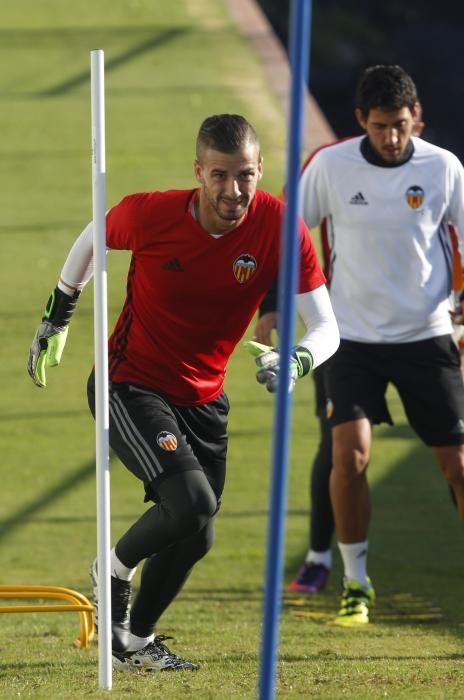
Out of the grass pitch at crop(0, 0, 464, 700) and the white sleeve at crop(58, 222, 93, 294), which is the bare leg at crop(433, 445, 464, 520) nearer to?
the grass pitch at crop(0, 0, 464, 700)

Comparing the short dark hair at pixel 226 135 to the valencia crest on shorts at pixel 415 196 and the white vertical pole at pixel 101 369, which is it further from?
the valencia crest on shorts at pixel 415 196

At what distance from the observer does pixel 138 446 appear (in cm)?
505

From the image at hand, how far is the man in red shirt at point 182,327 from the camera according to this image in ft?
16.3

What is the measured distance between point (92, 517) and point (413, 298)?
359cm

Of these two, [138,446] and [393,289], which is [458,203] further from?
[138,446]

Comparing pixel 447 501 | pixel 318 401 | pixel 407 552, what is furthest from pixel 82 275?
pixel 447 501

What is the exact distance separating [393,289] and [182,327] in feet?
5.42

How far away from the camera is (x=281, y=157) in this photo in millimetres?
15766

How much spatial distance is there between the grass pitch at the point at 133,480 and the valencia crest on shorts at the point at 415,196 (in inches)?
72.6

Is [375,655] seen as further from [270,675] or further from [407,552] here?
[407,552]

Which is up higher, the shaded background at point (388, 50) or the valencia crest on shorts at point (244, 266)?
the shaded background at point (388, 50)

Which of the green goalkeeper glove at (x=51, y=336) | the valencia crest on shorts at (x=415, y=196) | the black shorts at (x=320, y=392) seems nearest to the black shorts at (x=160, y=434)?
the green goalkeeper glove at (x=51, y=336)

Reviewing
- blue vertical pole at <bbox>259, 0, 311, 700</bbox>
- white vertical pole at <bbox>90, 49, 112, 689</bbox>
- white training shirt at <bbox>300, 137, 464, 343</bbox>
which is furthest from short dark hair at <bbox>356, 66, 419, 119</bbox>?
blue vertical pole at <bbox>259, 0, 311, 700</bbox>

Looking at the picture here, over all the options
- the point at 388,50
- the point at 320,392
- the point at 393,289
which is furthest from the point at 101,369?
the point at 388,50
